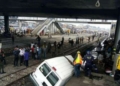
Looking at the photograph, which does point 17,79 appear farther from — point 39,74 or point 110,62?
point 110,62

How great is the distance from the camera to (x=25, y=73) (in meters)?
14.0

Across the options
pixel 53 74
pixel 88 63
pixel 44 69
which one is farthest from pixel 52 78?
pixel 88 63

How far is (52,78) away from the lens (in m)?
8.27

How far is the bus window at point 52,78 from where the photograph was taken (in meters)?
8.03

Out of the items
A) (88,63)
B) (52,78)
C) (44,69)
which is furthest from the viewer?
(88,63)

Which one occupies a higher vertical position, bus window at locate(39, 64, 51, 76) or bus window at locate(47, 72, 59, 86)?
bus window at locate(39, 64, 51, 76)

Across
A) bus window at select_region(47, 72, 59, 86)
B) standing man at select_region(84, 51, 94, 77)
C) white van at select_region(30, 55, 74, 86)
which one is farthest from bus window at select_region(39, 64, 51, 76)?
standing man at select_region(84, 51, 94, 77)

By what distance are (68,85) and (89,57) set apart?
2501mm

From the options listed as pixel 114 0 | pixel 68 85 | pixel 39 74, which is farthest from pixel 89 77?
pixel 114 0

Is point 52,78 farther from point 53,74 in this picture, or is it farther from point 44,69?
point 44,69

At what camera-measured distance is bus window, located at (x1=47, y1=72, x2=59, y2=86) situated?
8.03 metres

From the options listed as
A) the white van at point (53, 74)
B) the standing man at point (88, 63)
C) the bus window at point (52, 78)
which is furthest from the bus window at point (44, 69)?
the standing man at point (88, 63)

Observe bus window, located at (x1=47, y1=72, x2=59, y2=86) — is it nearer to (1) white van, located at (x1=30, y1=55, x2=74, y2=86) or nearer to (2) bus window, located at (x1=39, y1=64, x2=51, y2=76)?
(1) white van, located at (x1=30, y1=55, x2=74, y2=86)

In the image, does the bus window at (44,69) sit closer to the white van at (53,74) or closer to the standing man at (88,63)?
the white van at (53,74)
